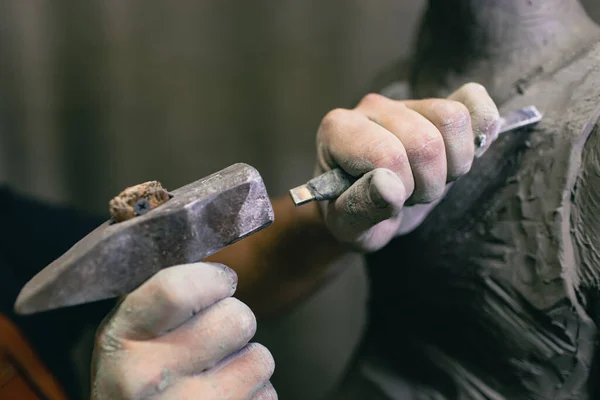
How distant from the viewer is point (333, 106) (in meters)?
1.38

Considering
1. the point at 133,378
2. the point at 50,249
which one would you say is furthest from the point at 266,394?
the point at 50,249

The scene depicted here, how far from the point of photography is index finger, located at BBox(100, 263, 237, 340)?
17.3 inches

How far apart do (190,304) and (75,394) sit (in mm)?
829

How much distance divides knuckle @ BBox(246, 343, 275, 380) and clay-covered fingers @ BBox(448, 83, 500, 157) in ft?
1.12

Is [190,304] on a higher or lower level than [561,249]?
higher

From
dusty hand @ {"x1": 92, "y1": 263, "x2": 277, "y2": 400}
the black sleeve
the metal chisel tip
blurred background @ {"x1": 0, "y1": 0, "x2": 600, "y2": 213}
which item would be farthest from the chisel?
the black sleeve

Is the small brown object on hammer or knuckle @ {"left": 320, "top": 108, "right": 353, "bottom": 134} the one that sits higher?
the small brown object on hammer

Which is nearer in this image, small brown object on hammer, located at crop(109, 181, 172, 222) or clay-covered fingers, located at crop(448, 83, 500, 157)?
small brown object on hammer, located at crop(109, 181, 172, 222)

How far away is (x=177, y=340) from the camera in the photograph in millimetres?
458

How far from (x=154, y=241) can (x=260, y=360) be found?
0.17 m

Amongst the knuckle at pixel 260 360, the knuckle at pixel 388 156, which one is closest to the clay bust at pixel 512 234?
the knuckle at pixel 388 156

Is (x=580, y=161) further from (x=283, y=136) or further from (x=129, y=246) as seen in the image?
(x=283, y=136)

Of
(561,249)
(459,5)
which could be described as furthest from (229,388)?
(459,5)

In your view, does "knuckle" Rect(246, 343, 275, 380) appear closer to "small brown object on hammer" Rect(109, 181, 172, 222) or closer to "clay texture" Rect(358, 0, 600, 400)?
"small brown object on hammer" Rect(109, 181, 172, 222)
